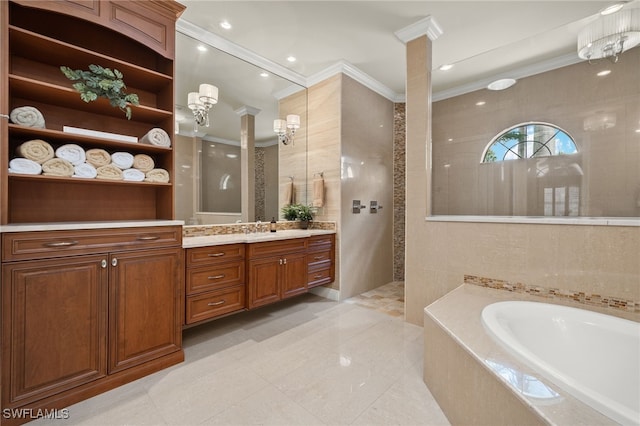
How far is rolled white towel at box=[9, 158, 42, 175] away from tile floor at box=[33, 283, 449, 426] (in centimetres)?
135

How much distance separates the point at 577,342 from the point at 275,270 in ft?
7.50

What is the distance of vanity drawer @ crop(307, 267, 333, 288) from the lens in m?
3.20

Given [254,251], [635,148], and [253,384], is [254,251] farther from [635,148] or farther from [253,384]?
[635,148]

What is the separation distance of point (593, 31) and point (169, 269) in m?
4.18

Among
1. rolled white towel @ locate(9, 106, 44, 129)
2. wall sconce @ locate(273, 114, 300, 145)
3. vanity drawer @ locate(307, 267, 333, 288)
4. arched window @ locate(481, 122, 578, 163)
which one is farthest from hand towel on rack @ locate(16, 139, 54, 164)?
arched window @ locate(481, 122, 578, 163)

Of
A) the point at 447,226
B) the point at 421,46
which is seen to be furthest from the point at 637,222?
the point at 421,46

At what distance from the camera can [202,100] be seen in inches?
102

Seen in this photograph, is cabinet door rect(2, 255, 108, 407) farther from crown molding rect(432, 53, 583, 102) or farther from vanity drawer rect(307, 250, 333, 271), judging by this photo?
crown molding rect(432, 53, 583, 102)

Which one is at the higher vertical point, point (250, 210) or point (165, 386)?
point (250, 210)

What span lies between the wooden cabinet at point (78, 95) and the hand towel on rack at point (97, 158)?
3.1 inches

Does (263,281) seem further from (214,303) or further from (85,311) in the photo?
(85,311)

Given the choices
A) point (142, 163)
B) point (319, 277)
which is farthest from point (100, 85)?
point (319, 277)

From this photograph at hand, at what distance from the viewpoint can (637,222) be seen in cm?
173

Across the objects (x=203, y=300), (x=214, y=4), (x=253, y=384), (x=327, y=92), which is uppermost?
(x=214, y=4)
